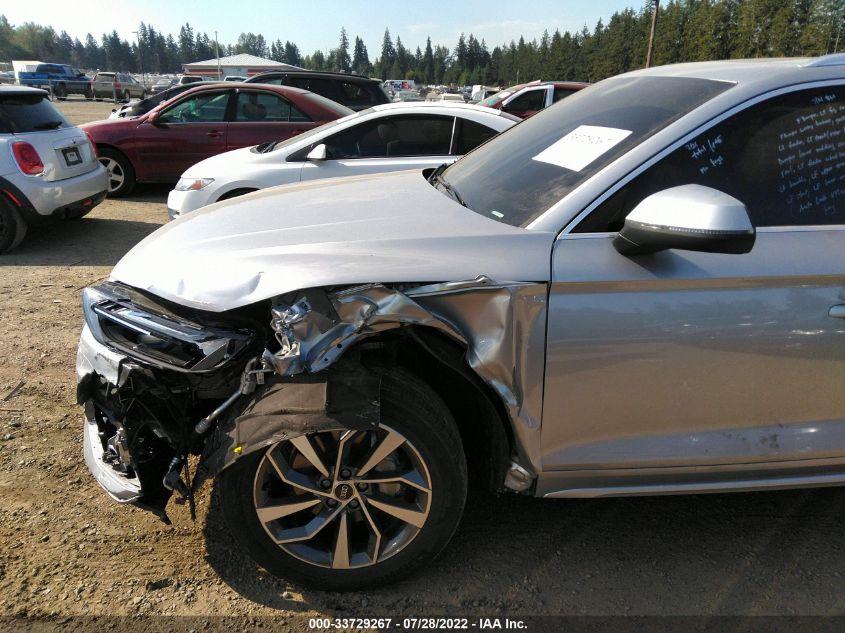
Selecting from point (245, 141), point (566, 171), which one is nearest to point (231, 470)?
point (566, 171)

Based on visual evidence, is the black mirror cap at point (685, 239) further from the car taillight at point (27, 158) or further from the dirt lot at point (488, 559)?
the car taillight at point (27, 158)

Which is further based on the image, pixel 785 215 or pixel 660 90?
pixel 660 90

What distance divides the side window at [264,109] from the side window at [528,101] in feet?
24.2

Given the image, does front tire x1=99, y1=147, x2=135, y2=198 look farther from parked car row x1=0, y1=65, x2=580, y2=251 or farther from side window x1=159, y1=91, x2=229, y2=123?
side window x1=159, y1=91, x2=229, y2=123

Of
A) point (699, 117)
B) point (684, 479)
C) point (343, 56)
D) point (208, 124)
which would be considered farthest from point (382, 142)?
point (343, 56)

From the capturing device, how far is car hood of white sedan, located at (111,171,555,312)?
2084 millimetres

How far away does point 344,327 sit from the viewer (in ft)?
6.85

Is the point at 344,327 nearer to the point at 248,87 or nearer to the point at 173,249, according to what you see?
the point at 173,249

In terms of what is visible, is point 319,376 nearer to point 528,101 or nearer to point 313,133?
point 313,133

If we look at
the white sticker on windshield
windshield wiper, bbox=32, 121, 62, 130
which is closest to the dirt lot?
the white sticker on windshield

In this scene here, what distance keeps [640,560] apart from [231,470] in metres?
1.58

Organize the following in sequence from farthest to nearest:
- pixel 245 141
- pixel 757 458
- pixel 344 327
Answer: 1. pixel 245 141
2. pixel 757 458
3. pixel 344 327

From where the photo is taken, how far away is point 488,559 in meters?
2.49

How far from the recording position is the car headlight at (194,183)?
6.23 metres
